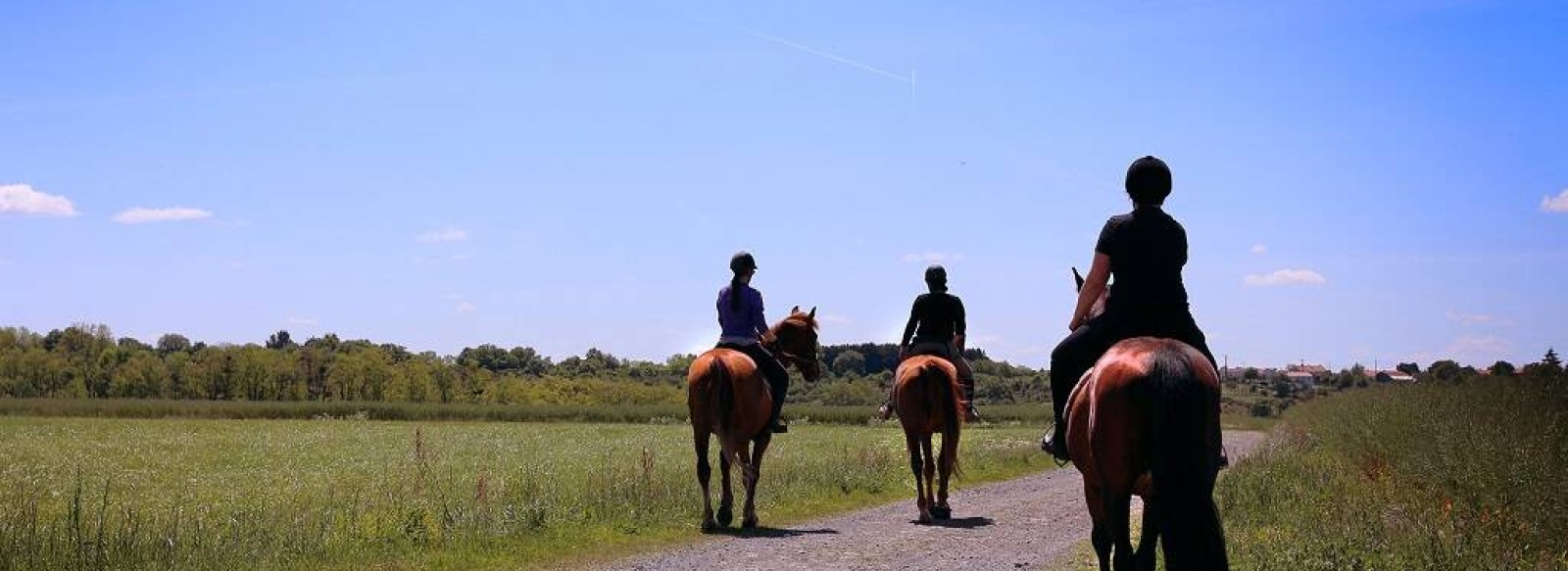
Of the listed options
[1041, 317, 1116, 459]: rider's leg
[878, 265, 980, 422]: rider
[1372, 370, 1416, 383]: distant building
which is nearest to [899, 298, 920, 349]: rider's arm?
[878, 265, 980, 422]: rider

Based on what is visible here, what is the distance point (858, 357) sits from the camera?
109188mm

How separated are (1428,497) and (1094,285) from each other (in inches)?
292

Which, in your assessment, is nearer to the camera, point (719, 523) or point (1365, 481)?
Answer: point (719, 523)

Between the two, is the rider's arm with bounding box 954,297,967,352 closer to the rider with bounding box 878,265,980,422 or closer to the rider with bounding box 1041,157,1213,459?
the rider with bounding box 878,265,980,422

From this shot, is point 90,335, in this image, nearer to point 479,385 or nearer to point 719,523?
point 479,385

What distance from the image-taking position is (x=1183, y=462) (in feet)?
21.4

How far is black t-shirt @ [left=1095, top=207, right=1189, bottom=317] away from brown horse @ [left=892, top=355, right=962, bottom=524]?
23.9ft

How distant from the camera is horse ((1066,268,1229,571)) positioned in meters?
6.43

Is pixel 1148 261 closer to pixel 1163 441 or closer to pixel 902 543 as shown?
pixel 1163 441

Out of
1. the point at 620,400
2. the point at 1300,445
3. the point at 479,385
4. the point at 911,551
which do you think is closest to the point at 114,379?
the point at 479,385

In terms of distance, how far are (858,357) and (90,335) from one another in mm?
75295

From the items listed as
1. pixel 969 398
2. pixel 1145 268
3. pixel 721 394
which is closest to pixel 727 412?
pixel 721 394

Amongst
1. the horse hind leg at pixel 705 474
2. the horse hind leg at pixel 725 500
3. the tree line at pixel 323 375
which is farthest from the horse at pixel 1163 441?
the tree line at pixel 323 375

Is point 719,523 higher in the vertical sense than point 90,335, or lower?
lower
